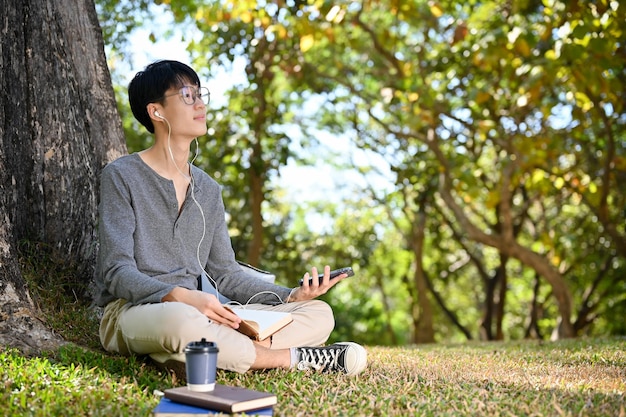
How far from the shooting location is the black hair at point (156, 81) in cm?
333

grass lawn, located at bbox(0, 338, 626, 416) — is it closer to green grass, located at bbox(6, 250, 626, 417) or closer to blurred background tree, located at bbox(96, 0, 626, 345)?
green grass, located at bbox(6, 250, 626, 417)

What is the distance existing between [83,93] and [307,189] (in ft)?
32.1

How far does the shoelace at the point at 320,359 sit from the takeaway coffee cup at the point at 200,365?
799 mm

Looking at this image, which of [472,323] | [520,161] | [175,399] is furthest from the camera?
[472,323]

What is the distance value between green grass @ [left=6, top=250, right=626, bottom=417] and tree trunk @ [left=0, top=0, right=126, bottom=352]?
37 centimetres

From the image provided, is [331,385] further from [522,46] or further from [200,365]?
[522,46]

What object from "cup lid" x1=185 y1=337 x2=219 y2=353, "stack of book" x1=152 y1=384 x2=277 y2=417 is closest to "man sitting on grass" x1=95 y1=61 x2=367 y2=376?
"cup lid" x1=185 y1=337 x2=219 y2=353

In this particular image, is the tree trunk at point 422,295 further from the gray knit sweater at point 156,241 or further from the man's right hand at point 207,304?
the man's right hand at point 207,304

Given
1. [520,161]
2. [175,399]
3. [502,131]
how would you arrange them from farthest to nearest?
[502,131] < [520,161] < [175,399]

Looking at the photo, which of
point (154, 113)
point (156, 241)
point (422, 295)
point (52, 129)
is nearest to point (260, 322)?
point (156, 241)

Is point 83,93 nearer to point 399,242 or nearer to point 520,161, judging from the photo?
point 520,161

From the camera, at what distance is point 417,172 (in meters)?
9.09

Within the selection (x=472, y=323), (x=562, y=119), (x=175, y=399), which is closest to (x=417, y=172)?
(x=562, y=119)

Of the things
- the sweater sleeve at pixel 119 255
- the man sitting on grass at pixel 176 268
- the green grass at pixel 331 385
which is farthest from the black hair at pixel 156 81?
the green grass at pixel 331 385
